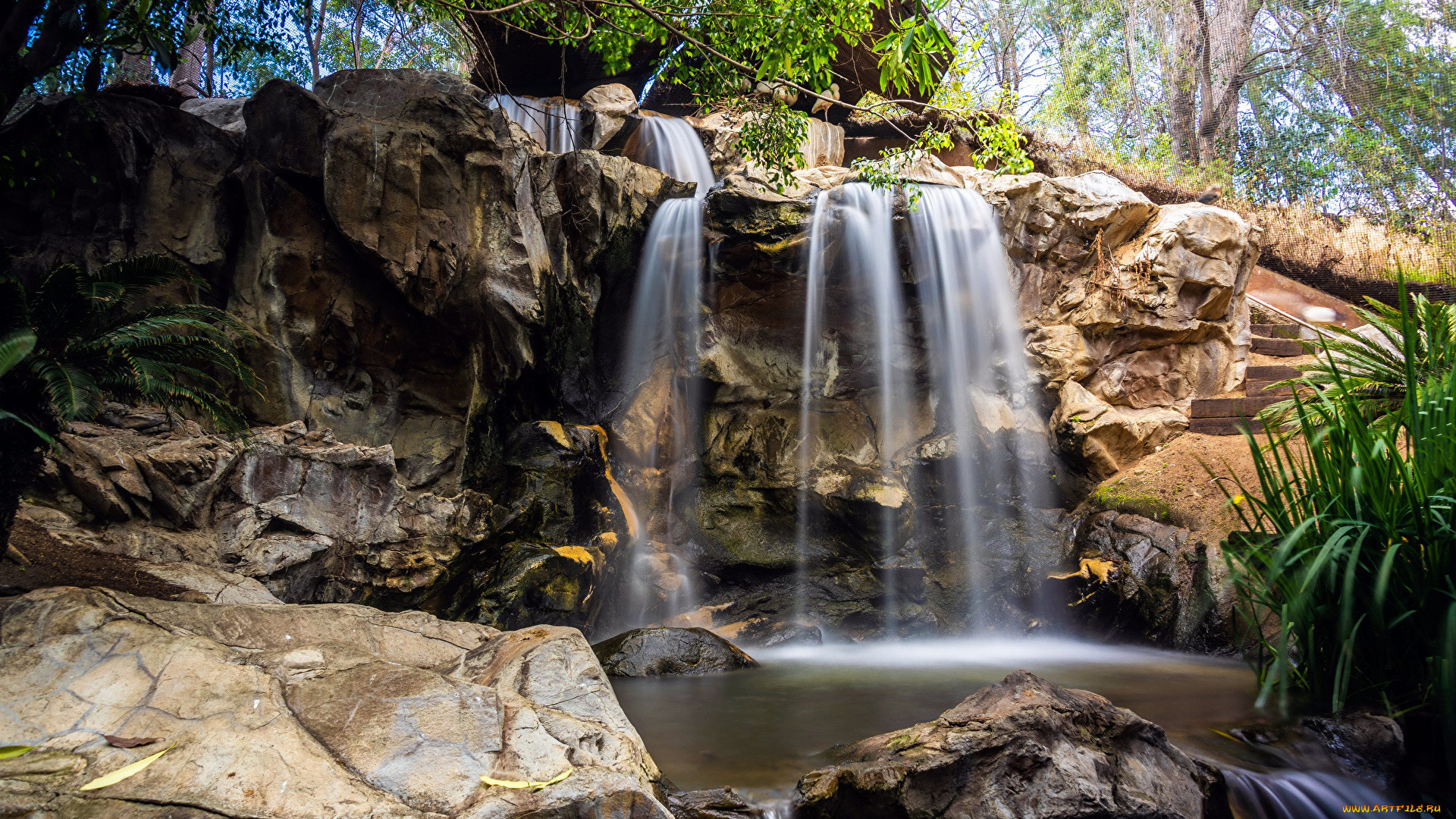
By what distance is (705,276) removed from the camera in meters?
10.7

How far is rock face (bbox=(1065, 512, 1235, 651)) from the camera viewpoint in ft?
25.2

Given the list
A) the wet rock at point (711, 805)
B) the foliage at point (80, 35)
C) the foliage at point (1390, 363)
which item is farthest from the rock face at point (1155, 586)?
the foliage at point (80, 35)

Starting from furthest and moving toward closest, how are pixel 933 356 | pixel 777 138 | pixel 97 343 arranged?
1. pixel 933 356
2. pixel 777 138
3. pixel 97 343

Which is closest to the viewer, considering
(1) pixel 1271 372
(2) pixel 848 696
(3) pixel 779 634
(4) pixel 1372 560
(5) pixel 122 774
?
(5) pixel 122 774

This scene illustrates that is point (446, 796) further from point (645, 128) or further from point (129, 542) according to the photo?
point (645, 128)

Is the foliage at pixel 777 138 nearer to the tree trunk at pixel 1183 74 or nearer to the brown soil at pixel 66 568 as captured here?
the brown soil at pixel 66 568

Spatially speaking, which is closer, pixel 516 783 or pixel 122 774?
pixel 122 774

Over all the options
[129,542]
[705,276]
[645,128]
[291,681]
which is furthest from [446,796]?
[645,128]

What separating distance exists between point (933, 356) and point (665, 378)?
3.90 metres

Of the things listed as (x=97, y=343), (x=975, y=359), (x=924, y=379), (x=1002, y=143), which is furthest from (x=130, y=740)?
(x=975, y=359)

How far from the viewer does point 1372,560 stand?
3271mm

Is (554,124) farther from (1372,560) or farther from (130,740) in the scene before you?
(1372,560)

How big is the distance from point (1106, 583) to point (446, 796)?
25.9ft

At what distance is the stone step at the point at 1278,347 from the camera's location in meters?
11.2
